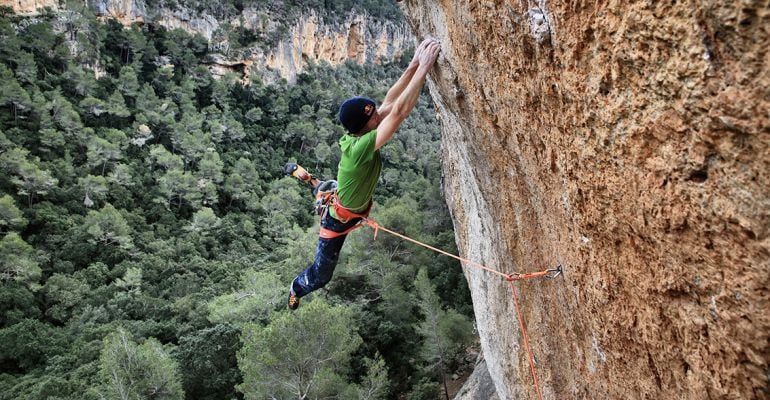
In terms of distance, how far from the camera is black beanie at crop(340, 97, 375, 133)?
9.48 ft

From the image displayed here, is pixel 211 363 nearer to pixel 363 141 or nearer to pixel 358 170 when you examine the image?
pixel 358 170

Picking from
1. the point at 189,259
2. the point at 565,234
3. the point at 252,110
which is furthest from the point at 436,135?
the point at 565,234

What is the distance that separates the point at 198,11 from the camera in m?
48.6

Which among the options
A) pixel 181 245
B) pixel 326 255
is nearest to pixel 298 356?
pixel 326 255

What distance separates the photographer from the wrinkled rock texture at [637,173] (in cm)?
103

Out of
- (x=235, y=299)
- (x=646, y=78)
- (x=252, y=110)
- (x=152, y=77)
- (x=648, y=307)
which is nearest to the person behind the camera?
(x=646, y=78)

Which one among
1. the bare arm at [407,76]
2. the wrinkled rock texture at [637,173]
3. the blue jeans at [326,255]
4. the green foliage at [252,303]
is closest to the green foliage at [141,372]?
the green foliage at [252,303]

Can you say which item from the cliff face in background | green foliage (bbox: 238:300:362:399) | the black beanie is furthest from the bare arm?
the cliff face in background

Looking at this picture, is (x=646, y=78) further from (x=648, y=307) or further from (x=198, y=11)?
(x=198, y=11)

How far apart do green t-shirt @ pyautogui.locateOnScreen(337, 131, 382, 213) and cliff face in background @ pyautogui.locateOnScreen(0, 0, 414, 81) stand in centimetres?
4558

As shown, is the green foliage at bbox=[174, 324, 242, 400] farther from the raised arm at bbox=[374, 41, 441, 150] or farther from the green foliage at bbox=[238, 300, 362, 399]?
the raised arm at bbox=[374, 41, 441, 150]

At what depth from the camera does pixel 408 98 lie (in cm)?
254

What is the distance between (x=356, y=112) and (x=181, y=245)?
2386 centimetres

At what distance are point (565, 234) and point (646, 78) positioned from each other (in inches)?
36.8
